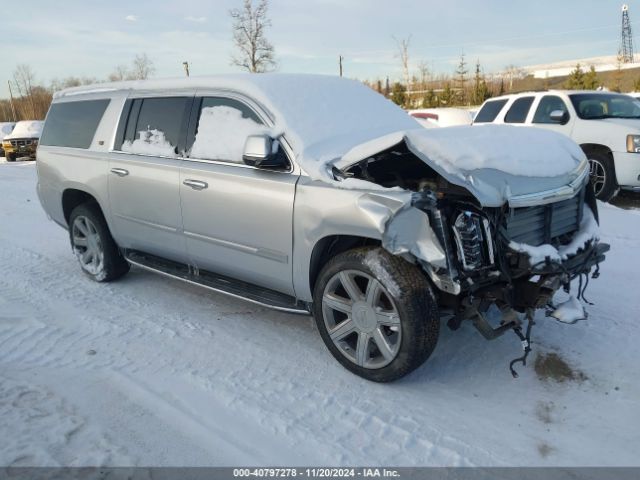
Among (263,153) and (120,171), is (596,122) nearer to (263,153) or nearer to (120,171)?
(263,153)

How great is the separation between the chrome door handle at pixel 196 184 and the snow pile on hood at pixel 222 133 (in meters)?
0.20

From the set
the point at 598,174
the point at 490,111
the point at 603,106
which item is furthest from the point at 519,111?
the point at 598,174

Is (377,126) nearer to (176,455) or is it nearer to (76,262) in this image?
(176,455)

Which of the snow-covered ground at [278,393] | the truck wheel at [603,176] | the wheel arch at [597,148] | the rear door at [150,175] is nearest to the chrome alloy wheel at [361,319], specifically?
the snow-covered ground at [278,393]

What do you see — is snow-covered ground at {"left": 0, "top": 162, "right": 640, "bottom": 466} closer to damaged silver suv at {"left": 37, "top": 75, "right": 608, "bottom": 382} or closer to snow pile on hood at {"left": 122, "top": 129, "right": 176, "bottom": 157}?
damaged silver suv at {"left": 37, "top": 75, "right": 608, "bottom": 382}

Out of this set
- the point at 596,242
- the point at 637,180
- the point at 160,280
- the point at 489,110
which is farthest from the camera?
the point at 489,110

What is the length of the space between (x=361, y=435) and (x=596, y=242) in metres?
2.06

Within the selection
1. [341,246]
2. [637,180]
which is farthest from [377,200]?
[637,180]

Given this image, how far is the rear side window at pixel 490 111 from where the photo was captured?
9891 mm

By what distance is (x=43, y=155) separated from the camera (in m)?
5.57

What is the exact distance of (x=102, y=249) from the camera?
5.07 metres

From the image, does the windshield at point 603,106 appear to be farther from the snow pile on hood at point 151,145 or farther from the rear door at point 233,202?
the snow pile on hood at point 151,145

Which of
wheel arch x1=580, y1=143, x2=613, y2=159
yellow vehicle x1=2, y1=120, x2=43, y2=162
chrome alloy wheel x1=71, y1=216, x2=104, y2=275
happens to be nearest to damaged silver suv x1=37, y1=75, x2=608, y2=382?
chrome alloy wheel x1=71, y1=216, x2=104, y2=275

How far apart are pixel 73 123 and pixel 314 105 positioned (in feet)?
9.10
